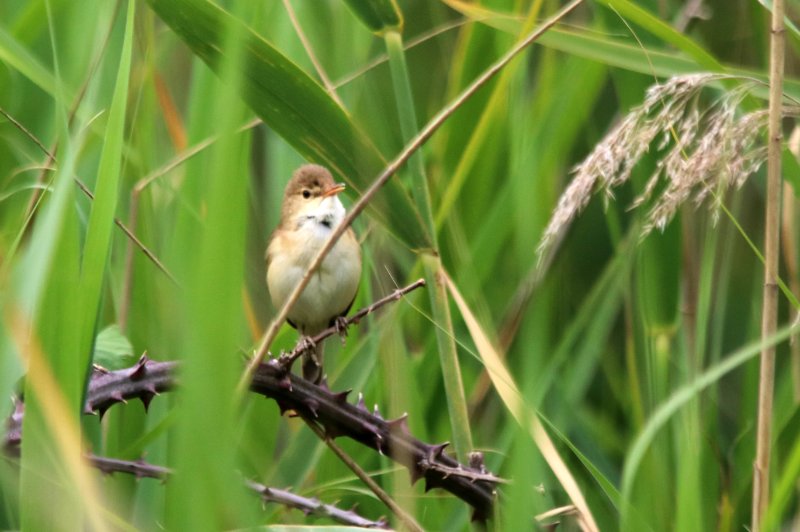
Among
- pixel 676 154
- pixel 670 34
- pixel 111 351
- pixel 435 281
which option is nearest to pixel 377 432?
pixel 435 281

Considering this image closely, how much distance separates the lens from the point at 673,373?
6.75 feet

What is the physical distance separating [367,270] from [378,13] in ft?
2.30

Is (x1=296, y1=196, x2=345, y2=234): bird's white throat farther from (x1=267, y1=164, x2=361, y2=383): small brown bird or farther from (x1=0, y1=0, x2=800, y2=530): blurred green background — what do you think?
(x1=0, y1=0, x2=800, y2=530): blurred green background

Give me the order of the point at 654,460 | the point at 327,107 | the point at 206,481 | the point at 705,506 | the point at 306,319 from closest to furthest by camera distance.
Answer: the point at 206,481, the point at 327,107, the point at 654,460, the point at 705,506, the point at 306,319

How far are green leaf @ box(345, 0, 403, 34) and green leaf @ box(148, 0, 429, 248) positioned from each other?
229mm

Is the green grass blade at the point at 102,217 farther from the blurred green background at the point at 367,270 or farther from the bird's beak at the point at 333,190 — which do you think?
the bird's beak at the point at 333,190

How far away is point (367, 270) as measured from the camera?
232 cm

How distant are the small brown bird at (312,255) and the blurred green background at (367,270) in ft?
0.28

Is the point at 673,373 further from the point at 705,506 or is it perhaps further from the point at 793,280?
the point at 793,280

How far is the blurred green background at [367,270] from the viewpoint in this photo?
1.14 m

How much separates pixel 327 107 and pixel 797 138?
115 centimetres

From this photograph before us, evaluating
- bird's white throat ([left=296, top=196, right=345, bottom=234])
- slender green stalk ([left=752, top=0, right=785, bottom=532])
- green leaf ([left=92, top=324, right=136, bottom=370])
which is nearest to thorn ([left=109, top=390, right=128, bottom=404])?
green leaf ([left=92, top=324, right=136, bottom=370])

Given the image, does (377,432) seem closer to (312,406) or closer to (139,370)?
(312,406)

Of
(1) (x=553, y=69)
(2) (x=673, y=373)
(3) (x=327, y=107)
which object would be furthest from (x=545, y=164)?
(3) (x=327, y=107)
